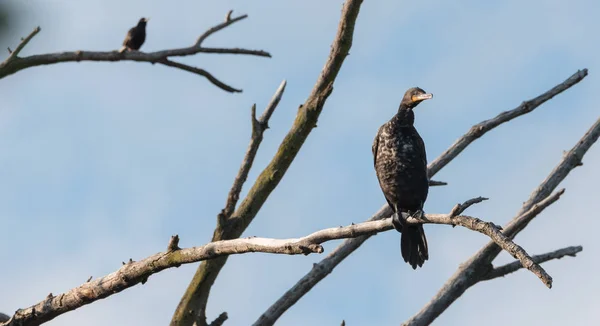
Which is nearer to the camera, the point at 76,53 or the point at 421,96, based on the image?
the point at 76,53

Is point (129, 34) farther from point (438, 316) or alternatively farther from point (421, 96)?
point (438, 316)

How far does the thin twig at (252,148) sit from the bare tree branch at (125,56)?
445mm

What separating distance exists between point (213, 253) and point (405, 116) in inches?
145

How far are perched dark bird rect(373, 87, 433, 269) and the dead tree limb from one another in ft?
7.95

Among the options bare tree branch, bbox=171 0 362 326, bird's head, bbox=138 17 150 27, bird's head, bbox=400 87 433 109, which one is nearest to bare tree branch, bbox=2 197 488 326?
bare tree branch, bbox=171 0 362 326

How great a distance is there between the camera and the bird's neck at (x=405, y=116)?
9.16 meters

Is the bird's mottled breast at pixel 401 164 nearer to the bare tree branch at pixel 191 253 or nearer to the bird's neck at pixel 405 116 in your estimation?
the bird's neck at pixel 405 116

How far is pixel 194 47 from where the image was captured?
7.47 meters

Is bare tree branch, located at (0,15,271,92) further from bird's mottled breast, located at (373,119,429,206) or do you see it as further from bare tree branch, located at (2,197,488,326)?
bird's mottled breast, located at (373,119,429,206)

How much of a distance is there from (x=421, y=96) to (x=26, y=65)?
3843 mm

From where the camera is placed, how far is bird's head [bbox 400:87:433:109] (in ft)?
29.2

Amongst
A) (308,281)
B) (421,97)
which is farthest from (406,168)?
(308,281)

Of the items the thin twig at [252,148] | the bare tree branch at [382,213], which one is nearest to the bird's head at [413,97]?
the bare tree branch at [382,213]

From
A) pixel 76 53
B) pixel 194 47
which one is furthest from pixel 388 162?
pixel 76 53
